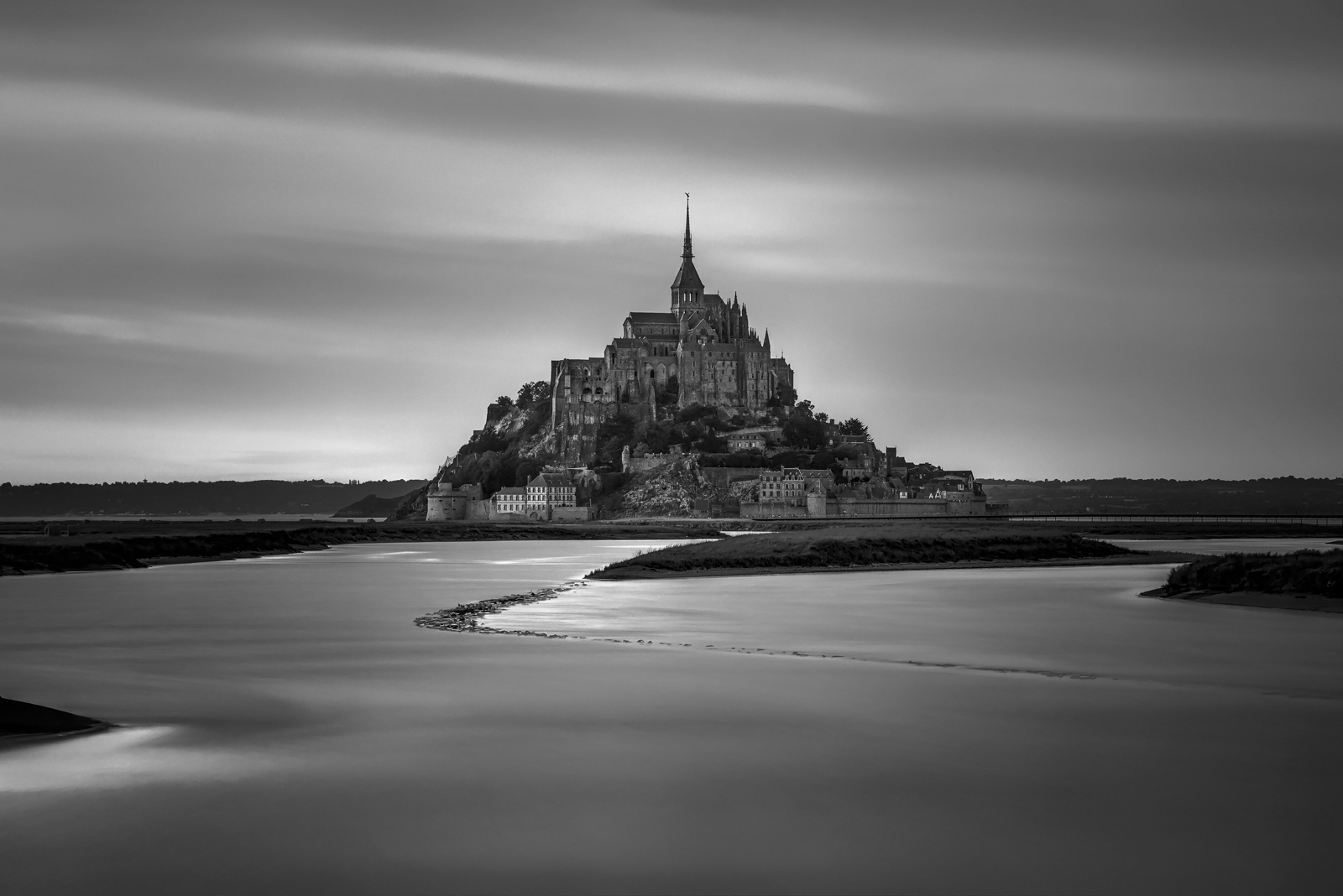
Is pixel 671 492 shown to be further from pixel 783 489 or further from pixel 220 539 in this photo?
pixel 220 539

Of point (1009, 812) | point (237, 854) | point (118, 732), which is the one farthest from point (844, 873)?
point (118, 732)

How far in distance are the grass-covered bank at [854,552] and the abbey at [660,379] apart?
293 feet

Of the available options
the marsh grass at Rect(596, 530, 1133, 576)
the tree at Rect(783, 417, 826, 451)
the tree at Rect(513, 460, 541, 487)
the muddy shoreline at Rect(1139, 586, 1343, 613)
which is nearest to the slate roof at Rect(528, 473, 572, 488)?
the tree at Rect(513, 460, 541, 487)

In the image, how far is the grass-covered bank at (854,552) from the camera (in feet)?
137

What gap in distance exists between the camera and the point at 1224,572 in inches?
1182

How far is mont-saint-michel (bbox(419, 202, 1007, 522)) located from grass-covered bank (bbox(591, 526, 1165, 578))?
6578cm

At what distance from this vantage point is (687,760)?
11516mm

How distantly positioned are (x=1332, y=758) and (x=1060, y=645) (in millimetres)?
9433

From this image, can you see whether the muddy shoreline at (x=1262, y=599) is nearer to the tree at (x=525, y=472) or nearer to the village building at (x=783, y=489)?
the village building at (x=783, y=489)

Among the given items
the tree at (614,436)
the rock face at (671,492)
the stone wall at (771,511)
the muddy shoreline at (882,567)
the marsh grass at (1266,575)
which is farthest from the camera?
the tree at (614,436)

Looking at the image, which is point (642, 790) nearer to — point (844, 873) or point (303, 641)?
point (844, 873)

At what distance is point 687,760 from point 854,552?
1373 inches

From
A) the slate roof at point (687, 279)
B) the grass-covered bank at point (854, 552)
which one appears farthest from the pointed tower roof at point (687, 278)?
the grass-covered bank at point (854, 552)

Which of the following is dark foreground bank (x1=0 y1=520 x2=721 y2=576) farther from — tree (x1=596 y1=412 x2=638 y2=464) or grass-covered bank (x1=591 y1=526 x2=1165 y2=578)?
tree (x1=596 y1=412 x2=638 y2=464)
